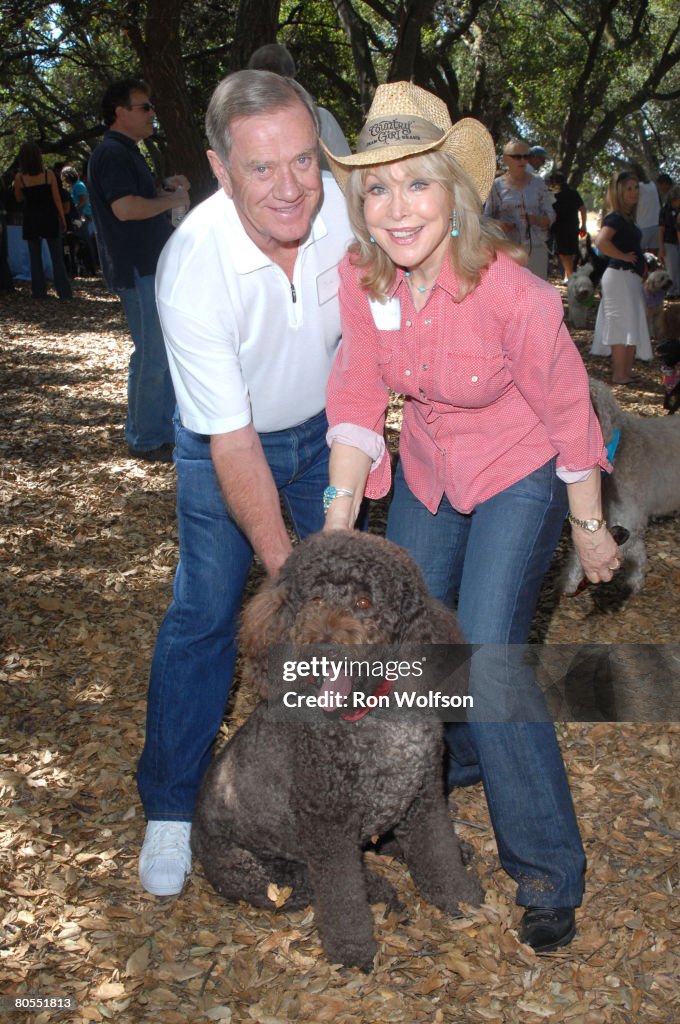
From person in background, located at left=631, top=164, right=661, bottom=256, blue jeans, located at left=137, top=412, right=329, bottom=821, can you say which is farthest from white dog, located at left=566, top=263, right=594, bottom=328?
blue jeans, located at left=137, top=412, right=329, bottom=821

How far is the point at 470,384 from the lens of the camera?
2.59 metres

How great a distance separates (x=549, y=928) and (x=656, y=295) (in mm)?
10965

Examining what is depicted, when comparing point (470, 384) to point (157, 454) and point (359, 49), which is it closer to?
point (157, 454)

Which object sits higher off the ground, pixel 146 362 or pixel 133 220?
pixel 133 220

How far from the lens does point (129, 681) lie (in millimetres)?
4387

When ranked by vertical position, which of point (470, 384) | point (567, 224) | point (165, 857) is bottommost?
point (165, 857)

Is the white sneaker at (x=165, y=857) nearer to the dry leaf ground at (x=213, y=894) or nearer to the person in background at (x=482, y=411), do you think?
the dry leaf ground at (x=213, y=894)

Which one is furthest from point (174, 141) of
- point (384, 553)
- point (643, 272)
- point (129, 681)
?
point (384, 553)

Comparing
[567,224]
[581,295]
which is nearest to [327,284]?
[581,295]

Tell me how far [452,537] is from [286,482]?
2.10 ft

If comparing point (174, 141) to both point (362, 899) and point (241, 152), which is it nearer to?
point (241, 152)

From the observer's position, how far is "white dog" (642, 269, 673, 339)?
38.9ft

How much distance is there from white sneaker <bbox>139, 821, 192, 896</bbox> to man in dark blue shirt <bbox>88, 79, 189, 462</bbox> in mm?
4565

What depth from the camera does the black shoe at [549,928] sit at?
2.72 m
